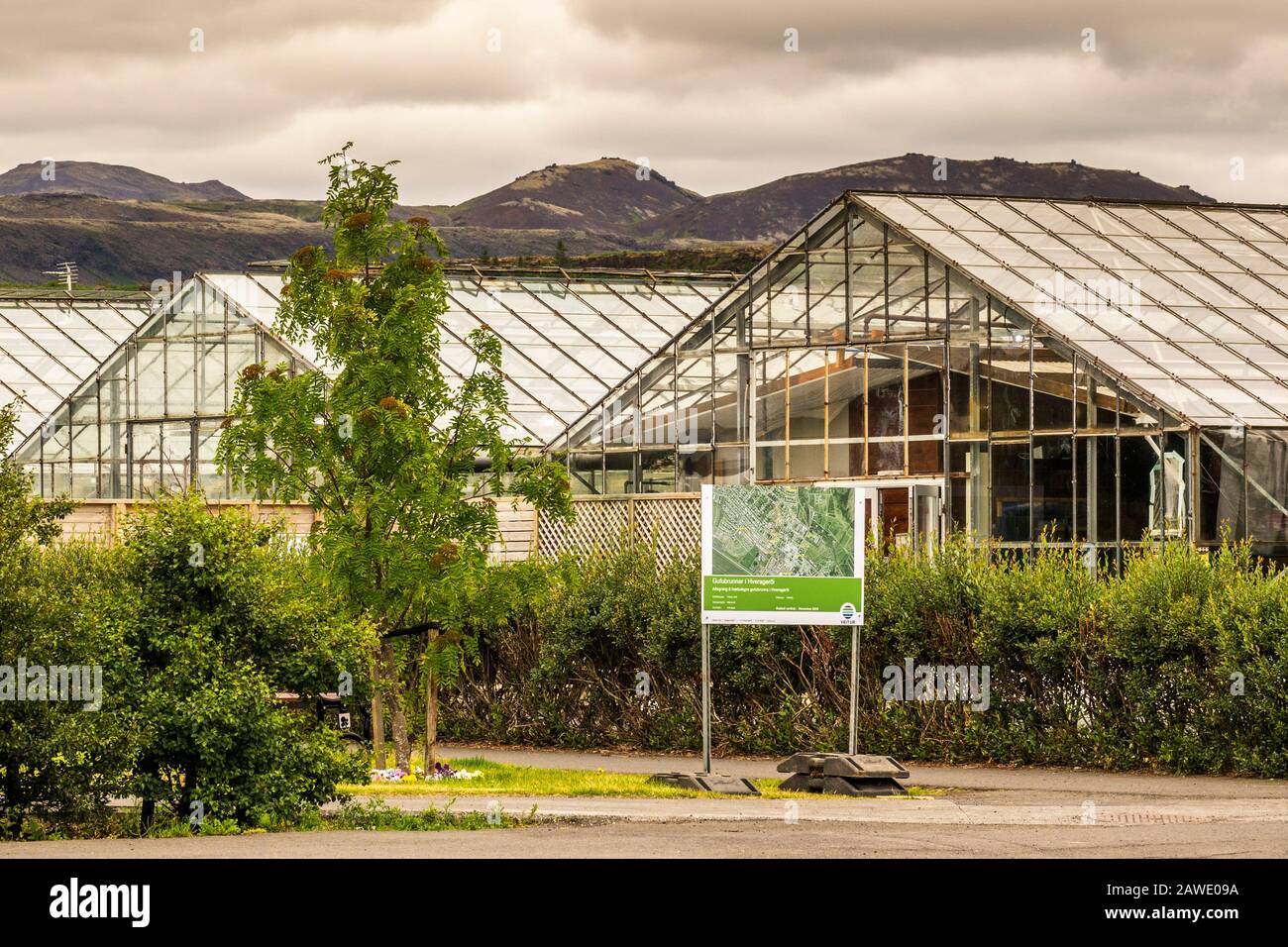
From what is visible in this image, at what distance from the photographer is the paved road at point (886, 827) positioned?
37.7 ft

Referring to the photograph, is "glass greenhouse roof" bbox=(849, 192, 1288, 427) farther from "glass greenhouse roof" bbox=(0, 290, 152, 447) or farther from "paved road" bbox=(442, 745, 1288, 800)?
"glass greenhouse roof" bbox=(0, 290, 152, 447)

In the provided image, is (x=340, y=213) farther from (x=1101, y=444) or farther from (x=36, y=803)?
(x=1101, y=444)

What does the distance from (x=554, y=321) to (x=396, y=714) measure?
77.2ft

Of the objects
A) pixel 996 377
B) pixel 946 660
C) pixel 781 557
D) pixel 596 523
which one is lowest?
pixel 946 660

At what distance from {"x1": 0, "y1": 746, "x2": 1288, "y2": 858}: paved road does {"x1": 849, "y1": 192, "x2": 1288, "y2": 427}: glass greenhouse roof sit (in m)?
10.8

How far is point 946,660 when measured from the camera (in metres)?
19.3

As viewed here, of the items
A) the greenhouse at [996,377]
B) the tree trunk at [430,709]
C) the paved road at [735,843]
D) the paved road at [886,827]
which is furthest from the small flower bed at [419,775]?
the greenhouse at [996,377]

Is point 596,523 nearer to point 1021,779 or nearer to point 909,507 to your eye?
point 909,507

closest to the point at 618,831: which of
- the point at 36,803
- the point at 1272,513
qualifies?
the point at 36,803

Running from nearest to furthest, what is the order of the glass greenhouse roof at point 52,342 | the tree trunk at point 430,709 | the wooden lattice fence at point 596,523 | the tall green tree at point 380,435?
the tall green tree at point 380,435 → the tree trunk at point 430,709 → the wooden lattice fence at point 596,523 → the glass greenhouse roof at point 52,342

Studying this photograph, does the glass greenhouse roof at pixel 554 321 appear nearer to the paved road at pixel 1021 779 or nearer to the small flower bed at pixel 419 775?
the paved road at pixel 1021 779

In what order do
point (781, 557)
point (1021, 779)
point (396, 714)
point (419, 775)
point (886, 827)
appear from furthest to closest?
point (396, 714)
point (419, 775)
point (1021, 779)
point (781, 557)
point (886, 827)

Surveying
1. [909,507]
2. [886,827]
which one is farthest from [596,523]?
[886,827]

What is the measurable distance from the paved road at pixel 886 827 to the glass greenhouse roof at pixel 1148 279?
10.8 metres
